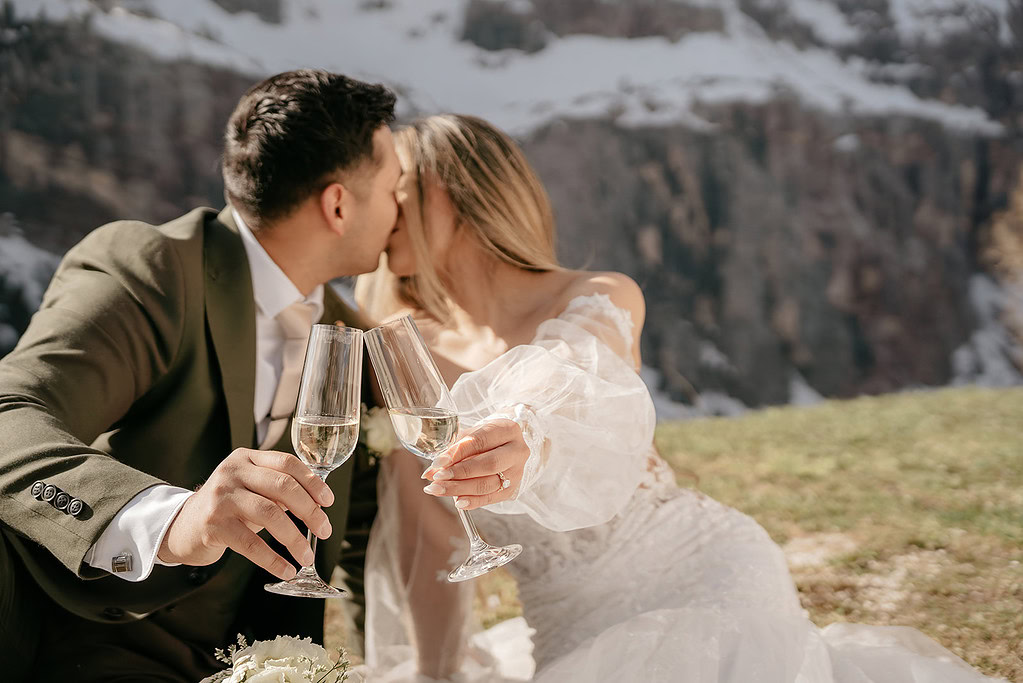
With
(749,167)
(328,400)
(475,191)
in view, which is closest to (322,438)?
(328,400)

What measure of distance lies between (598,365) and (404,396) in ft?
2.41

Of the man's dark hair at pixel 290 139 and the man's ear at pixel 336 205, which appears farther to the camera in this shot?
the man's ear at pixel 336 205

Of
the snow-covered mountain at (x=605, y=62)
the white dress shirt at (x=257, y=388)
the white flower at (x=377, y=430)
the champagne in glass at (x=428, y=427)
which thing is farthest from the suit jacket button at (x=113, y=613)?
the snow-covered mountain at (x=605, y=62)

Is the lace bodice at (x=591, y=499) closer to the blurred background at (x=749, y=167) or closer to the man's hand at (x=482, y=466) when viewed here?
the man's hand at (x=482, y=466)

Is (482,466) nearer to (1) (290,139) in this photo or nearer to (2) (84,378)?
(2) (84,378)

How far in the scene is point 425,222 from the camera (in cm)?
302

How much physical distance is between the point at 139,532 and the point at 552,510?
866 millimetres

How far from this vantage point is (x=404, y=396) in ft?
5.25

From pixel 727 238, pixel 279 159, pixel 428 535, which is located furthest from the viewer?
pixel 727 238

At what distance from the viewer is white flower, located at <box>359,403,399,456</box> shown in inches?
114

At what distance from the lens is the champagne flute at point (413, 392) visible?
1586 millimetres

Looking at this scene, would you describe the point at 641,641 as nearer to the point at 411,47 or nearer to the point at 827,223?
the point at 827,223

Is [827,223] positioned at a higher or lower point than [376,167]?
lower

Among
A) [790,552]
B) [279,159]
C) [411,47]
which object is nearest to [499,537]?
[279,159]
